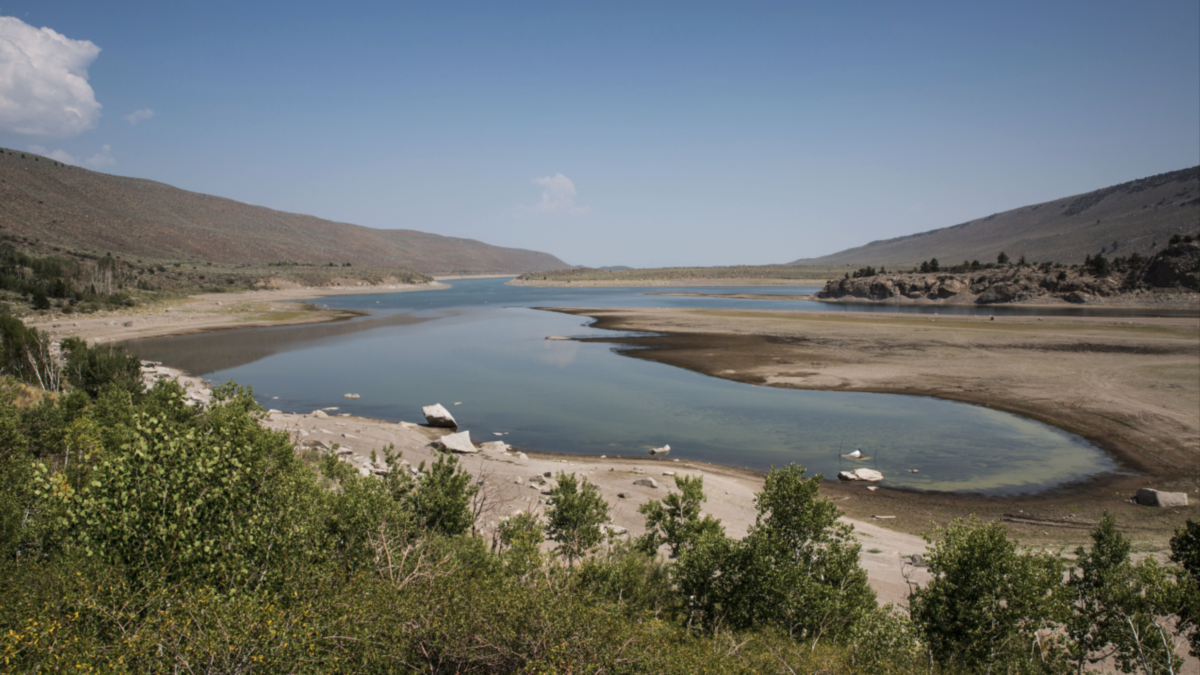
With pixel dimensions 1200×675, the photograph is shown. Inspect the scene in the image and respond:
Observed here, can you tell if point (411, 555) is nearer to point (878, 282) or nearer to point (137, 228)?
point (878, 282)

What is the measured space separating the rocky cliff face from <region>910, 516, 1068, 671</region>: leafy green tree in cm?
8343

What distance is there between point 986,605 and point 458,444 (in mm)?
15039

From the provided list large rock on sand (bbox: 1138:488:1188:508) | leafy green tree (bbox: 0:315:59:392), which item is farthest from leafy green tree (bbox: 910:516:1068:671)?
leafy green tree (bbox: 0:315:59:392)

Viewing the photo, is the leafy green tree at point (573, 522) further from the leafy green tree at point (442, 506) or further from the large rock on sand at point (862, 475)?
the large rock on sand at point (862, 475)

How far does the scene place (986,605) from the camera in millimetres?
7516

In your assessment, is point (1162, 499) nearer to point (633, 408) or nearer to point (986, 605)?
point (986, 605)

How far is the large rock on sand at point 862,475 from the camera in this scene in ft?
57.2

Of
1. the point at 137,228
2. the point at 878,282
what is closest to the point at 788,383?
the point at 878,282

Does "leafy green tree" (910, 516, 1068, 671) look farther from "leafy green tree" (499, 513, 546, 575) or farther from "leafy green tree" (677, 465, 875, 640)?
"leafy green tree" (499, 513, 546, 575)

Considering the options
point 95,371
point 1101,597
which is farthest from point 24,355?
point 1101,597

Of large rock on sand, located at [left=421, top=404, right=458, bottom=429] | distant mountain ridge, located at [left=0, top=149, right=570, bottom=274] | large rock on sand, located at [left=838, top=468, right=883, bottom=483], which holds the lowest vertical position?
large rock on sand, located at [left=838, top=468, right=883, bottom=483]

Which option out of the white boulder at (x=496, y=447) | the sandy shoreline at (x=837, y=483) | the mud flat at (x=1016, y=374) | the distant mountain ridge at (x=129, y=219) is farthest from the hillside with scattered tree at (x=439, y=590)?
the distant mountain ridge at (x=129, y=219)

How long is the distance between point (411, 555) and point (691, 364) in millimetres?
28921

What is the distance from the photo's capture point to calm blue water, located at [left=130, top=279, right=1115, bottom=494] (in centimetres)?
1917
